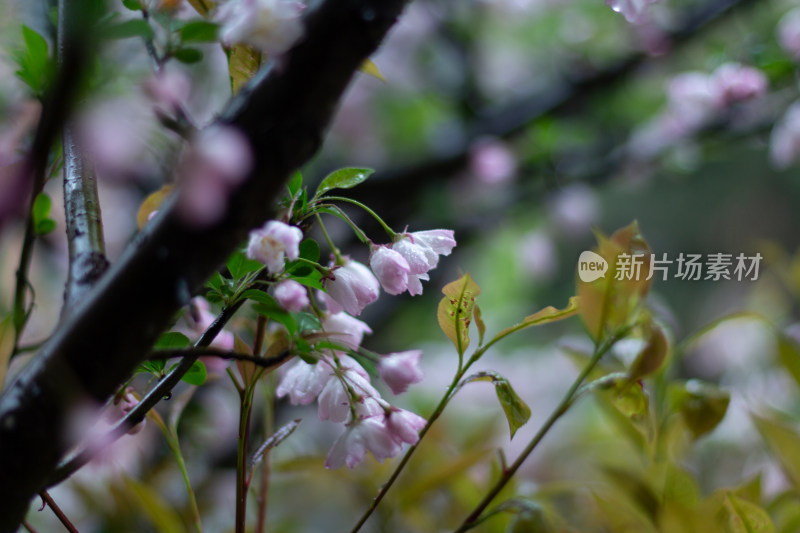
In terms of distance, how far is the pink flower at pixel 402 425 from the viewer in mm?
233

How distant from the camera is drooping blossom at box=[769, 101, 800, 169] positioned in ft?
2.58

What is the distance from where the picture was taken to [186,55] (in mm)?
294

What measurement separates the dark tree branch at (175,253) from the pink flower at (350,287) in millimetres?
72

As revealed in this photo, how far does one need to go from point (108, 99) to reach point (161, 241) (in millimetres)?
113

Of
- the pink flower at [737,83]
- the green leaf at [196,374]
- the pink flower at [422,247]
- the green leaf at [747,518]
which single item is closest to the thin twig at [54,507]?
the green leaf at [196,374]

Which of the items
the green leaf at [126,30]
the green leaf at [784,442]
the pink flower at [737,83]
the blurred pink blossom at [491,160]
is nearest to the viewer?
the green leaf at [126,30]

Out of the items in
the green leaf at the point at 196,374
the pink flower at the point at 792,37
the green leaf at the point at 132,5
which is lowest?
the green leaf at the point at 196,374

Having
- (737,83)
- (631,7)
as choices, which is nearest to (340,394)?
(631,7)

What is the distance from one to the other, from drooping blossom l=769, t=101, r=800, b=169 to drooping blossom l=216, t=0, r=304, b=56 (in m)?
0.80

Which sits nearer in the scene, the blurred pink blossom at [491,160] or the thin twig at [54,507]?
the thin twig at [54,507]

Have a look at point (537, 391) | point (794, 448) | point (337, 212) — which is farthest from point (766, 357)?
point (337, 212)

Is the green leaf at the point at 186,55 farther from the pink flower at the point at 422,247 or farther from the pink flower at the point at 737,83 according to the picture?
A: the pink flower at the point at 737,83

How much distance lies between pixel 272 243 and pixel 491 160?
868 millimetres

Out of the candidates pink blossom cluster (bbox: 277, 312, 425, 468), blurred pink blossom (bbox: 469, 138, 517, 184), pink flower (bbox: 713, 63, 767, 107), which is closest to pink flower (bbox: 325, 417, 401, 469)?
pink blossom cluster (bbox: 277, 312, 425, 468)
